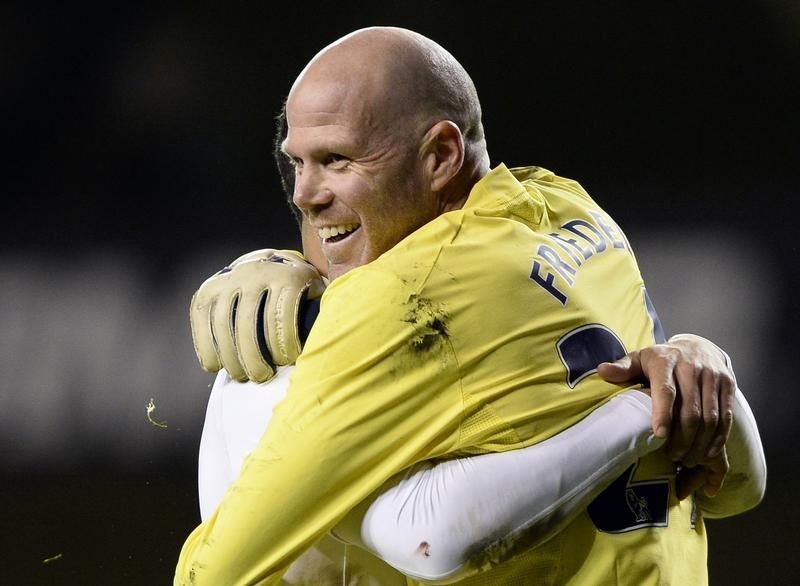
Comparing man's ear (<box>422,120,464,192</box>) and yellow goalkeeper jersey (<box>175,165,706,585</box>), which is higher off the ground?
man's ear (<box>422,120,464,192</box>)

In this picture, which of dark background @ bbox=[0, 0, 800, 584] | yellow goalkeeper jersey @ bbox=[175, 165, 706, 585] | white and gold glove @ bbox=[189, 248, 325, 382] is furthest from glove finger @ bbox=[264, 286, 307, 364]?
dark background @ bbox=[0, 0, 800, 584]

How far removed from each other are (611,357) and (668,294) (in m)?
1.00

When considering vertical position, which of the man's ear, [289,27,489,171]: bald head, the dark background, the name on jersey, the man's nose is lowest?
the dark background

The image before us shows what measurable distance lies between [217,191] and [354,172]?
1016mm

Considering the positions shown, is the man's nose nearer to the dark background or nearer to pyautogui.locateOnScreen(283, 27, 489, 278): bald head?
pyautogui.locateOnScreen(283, 27, 489, 278): bald head

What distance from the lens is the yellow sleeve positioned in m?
0.75

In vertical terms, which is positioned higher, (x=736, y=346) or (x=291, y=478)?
(x=291, y=478)

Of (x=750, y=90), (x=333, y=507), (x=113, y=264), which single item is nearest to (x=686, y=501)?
(x=333, y=507)

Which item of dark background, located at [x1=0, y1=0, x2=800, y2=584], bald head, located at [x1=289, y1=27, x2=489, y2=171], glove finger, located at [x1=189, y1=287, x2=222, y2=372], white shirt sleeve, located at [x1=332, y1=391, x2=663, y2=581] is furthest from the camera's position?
dark background, located at [x1=0, y1=0, x2=800, y2=584]

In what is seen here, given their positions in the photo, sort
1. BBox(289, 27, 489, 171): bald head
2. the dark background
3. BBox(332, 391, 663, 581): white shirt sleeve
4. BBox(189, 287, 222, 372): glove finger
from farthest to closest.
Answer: the dark background, BBox(189, 287, 222, 372): glove finger, BBox(289, 27, 489, 171): bald head, BBox(332, 391, 663, 581): white shirt sleeve

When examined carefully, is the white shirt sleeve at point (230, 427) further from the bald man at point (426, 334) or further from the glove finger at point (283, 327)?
the bald man at point (426, 334)

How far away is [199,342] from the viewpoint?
3.24 feet

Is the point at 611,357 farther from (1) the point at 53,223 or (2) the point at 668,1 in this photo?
(1) the point at 53,223

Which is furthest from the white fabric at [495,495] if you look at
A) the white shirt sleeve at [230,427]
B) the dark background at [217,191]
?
the dark background at [217,191]
